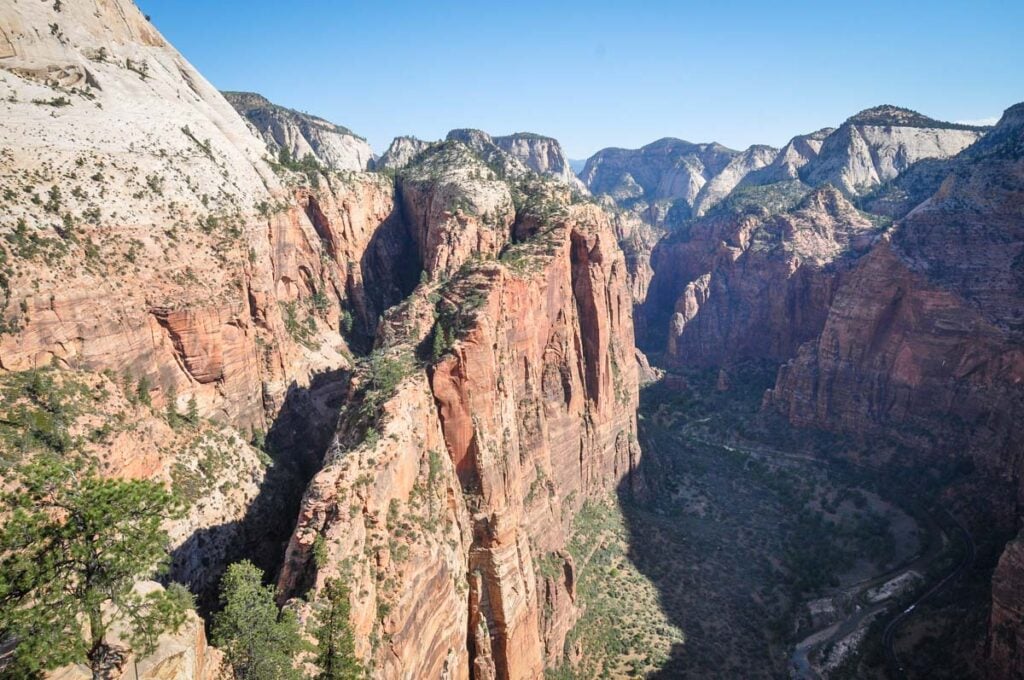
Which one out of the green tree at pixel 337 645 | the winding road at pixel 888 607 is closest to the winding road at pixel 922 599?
the winding road at pixel 888 607

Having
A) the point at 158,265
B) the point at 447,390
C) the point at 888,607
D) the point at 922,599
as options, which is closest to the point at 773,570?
the point at 888,607

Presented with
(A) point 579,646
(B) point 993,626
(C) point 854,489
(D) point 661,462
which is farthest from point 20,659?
(C) point 854,489

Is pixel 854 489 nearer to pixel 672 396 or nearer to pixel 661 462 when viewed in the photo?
pixel 661 462

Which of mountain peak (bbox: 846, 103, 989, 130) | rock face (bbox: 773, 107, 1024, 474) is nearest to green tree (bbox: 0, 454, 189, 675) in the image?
rock face (bbox: 773, 107, 1024, 474)

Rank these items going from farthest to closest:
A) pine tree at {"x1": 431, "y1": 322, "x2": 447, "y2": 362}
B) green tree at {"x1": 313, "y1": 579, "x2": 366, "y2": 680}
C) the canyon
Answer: pine tree at {"x1": 431, "y1": 322, "x2": 447, "y2": 362}, the canyon, green tree at {"x1": 313, "y1": 579, "x2": 366, "y2": 680}

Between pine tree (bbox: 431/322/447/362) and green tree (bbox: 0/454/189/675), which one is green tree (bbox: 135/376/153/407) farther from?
green tree (bbox: 0/454/189/675)

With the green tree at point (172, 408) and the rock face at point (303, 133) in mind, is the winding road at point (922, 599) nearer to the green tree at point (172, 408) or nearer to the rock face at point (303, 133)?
the green tree at point (172, 408)
